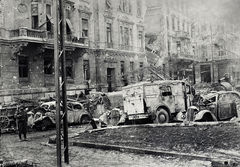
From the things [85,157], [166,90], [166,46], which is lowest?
[85,157]

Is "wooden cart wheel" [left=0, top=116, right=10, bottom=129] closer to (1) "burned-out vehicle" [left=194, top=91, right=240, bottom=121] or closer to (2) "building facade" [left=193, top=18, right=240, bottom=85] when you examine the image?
(1) "burned-out vehicle" [left=194, top=91, right=240, bottom=121]

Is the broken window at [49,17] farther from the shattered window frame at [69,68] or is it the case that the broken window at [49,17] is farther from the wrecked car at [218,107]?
the wrecked car at [218,107]

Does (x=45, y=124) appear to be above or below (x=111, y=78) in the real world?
below

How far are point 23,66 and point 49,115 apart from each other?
443 cm

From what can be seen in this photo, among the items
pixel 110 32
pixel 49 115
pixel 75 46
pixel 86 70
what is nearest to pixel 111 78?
pixel 86 70

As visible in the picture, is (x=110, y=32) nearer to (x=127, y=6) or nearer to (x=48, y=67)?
(x=127, y=6)

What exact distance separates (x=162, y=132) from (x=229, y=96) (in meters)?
4.06

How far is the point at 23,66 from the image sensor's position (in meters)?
17.0

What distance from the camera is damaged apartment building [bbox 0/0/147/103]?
16188 mm

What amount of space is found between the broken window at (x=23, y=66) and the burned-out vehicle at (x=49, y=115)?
3.24 meters

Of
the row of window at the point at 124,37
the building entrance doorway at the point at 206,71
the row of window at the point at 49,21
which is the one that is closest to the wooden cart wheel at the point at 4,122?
the row of window at the point at 49,21

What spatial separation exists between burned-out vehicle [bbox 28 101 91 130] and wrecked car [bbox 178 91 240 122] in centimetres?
615

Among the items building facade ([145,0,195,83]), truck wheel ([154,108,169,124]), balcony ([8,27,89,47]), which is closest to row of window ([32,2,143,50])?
balcony ([8,27,89,47])

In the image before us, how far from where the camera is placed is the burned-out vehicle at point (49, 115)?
14.1m
